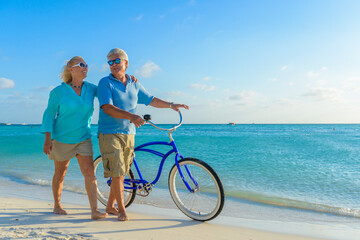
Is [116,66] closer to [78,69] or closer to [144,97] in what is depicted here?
[78,69]

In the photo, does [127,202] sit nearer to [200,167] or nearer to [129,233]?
[129,233]

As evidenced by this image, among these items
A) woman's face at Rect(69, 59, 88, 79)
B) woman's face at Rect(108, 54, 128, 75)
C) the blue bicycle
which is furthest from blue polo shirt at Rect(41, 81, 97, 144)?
the blue bicycle

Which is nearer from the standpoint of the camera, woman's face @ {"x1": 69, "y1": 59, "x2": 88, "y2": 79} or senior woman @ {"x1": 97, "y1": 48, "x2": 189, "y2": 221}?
senior woman @ {"x1": 97, "y1": 48, "x2": 189, "y2": 221}

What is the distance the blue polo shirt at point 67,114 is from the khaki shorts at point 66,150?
0.05 metres

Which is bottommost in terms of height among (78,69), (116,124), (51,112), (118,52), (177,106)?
(116,124)

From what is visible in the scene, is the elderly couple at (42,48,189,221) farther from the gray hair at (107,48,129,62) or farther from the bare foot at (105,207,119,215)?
the bare foot at (105,207,119,215)

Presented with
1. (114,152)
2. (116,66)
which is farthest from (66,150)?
(116,66)

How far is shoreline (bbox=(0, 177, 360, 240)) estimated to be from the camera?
2562 mm

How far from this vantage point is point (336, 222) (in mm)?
3611

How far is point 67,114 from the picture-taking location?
294 centimetres

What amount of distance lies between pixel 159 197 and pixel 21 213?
210 cm

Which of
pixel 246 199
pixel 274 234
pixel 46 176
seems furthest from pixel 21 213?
pixel 46 176

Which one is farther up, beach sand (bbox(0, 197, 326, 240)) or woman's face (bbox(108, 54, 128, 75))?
woman's face (bbox(108, 54, 128, 75))

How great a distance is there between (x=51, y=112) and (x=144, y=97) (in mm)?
1030
